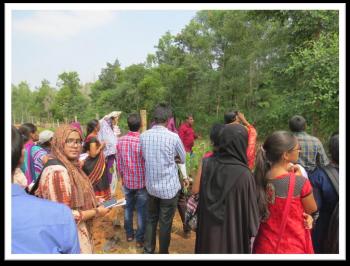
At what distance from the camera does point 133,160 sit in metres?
3.60

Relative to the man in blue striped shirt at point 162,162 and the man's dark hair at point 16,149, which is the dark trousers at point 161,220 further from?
the man's dark hair at point 16,149

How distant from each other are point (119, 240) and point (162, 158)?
5.56 ft

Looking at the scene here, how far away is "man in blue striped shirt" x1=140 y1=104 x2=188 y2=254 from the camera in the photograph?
319 cm

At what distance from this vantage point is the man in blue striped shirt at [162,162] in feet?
10.5

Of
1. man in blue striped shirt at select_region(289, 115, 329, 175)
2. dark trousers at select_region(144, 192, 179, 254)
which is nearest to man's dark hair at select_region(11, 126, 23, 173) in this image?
dark trousers at select_region(144, 192, 179, 254)

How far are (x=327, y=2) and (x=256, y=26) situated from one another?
16404 mm

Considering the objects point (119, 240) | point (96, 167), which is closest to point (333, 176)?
point (96, 167)

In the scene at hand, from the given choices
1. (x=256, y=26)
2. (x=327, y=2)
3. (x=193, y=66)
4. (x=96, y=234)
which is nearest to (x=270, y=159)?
(x=327, y=2)

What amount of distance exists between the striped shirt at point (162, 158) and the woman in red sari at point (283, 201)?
1207 millimetres

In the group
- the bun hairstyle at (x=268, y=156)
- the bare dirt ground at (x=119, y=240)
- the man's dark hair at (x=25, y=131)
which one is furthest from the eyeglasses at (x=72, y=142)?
the bare dirt ground at (x=119, y=240)

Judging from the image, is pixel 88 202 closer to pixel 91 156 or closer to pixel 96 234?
pixel 91 156

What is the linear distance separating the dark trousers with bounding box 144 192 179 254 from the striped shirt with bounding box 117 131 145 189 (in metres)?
0.31

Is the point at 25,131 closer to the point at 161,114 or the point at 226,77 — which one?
the point at 161,114

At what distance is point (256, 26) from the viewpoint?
1734 cm
